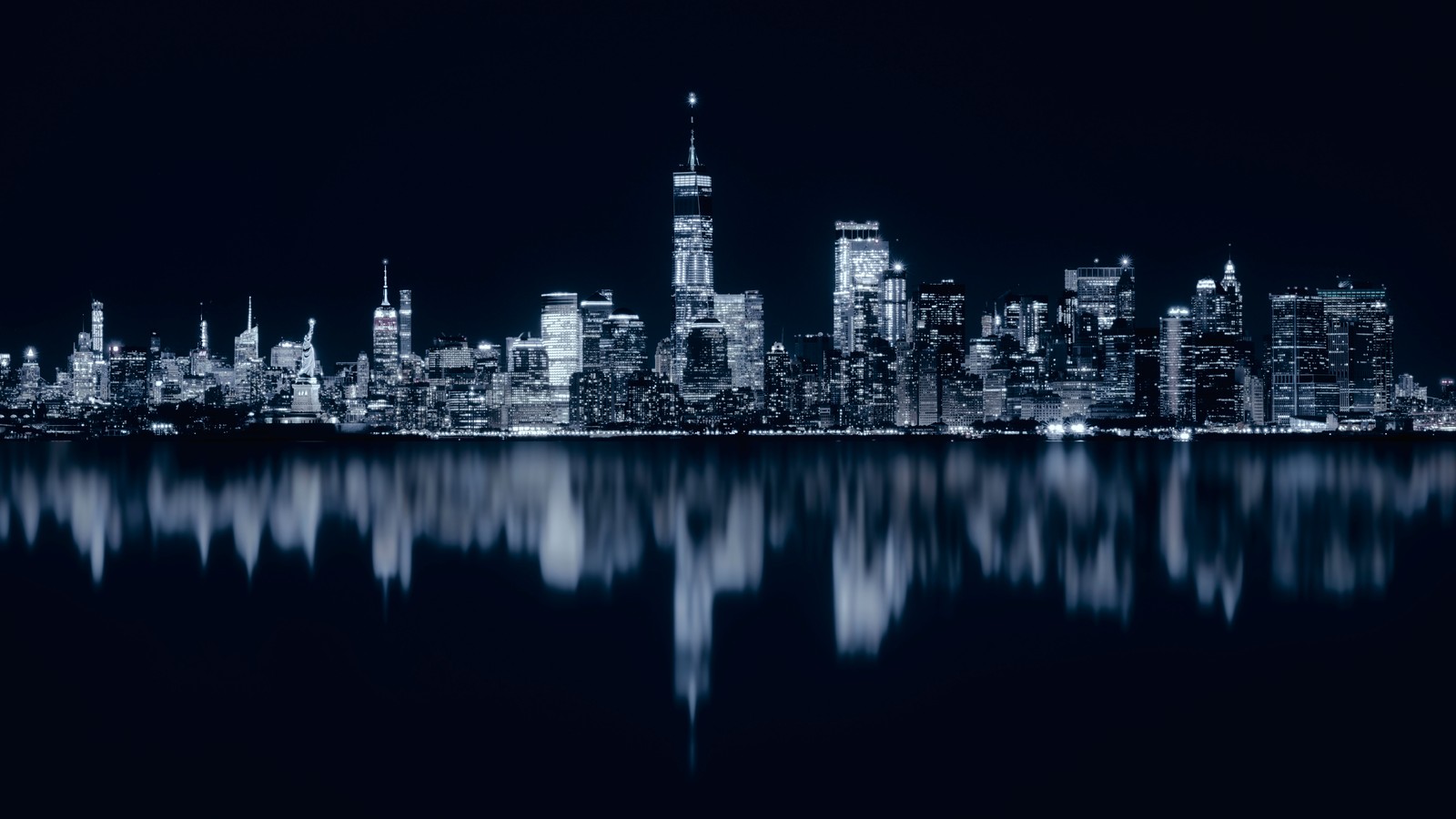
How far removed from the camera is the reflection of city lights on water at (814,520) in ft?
68.3

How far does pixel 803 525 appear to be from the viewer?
30.3m

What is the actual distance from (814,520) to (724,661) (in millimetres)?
17685

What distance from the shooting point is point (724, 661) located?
14180 millimetres

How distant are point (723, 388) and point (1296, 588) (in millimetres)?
128994

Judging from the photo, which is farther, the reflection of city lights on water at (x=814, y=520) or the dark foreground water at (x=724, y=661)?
the reflection of city lights on water at (x=814, y=520)

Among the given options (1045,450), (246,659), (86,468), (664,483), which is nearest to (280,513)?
(664,483)

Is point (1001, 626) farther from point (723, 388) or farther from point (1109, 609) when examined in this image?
point (723, 388)

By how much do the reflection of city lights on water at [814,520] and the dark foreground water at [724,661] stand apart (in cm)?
19

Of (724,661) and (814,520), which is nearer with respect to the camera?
(724,661)

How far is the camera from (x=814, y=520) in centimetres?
3173

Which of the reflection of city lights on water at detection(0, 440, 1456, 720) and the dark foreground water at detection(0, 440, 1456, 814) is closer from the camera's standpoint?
the dark foreground water at detection(0, 440, 1456, 814)

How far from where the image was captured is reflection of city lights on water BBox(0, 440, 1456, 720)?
68.3ft

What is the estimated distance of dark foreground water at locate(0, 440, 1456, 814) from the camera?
1002 cm

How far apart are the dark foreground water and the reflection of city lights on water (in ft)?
0.62
